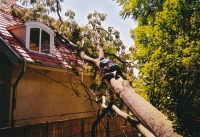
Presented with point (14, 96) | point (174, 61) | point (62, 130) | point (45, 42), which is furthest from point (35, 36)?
point (174, 61)

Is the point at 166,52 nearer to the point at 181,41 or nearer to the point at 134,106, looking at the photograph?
the point at 181,41

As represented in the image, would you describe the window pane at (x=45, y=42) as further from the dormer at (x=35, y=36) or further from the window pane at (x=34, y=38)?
the window pane at (x=34, y=38)

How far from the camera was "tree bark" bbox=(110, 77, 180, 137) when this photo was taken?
2.76 metres

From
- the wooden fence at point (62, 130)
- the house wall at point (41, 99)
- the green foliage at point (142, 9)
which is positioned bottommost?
the wooden fence at point (62, 130)

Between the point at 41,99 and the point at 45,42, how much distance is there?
2.72m

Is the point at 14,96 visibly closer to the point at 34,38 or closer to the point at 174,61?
the point at 34,38

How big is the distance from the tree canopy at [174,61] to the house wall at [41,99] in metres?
3.30

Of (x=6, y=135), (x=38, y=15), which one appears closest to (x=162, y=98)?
(x=6, y=135)

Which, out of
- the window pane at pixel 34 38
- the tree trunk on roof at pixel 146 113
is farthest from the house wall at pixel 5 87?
the tree trunk on roof at pixel 146 113

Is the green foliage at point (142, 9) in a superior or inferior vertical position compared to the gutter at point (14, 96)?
superior

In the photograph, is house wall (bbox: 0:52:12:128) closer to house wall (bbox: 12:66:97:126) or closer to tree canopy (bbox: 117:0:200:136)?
house wall (bbox: 12:66:97:126)

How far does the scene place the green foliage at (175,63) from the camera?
3114 mm

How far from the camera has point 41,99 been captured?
944 centimetres

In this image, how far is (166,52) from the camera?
17.0 feet
